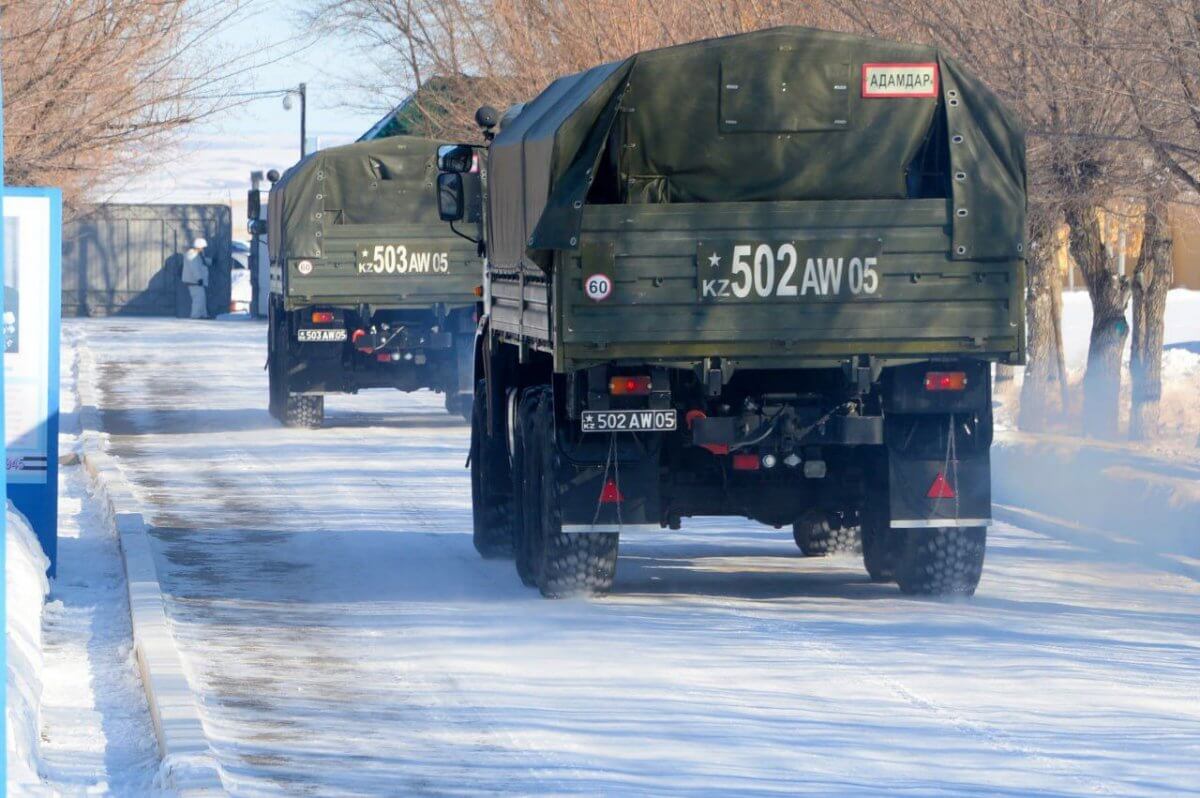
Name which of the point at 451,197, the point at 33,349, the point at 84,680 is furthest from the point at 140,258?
the point at 84,680

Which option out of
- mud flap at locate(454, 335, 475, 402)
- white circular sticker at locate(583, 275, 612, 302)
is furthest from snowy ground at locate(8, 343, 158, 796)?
mud flap at locate(454, 335, 475, 402)

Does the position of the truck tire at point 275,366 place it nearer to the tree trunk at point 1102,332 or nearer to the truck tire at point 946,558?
the tree trunk at point 1102,332

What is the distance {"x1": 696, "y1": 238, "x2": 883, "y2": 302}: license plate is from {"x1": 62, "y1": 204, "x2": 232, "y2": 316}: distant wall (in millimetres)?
39592

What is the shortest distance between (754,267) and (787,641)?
1878mm

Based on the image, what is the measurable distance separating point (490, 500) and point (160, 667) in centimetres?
426

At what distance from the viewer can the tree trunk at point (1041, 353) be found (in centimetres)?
2159

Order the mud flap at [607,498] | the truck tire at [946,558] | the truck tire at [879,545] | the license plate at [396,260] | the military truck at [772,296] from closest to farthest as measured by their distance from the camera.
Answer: the military truck at [772,296] → the mud flap at [607,498] → the truck tire at [946,558] → the truck tire at [879,545] → the license plate at [396,260]

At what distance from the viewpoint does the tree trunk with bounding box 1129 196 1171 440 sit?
18.9 metres

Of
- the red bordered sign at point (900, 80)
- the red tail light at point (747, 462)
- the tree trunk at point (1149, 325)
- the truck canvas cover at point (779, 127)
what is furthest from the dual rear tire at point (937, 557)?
the tree trunk at point (1149, 325)

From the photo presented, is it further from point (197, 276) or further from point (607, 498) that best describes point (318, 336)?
point (197, 276)

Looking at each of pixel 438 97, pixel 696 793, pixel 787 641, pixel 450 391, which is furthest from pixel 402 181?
pixel 696 793

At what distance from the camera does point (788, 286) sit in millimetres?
9703

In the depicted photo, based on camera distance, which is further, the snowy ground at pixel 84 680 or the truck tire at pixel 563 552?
the truck tire at pixel 563 552

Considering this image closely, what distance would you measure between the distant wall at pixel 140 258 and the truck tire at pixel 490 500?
3675 centimetres
